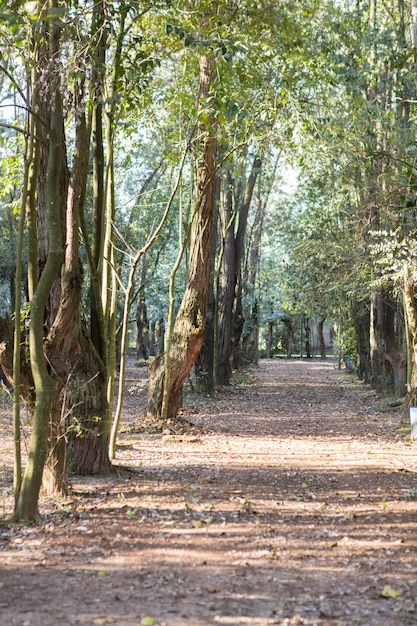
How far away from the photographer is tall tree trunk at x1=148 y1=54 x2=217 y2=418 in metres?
13.5

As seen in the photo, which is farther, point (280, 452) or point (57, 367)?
point (280, 452)

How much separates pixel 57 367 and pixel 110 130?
316 centimetres

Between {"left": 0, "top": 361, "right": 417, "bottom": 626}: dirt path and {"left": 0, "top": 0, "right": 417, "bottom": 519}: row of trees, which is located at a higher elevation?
{"left": 0, "top": 0, "right": 417, "bottom": 519}: row of trees

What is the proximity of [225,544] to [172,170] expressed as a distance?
7.59m

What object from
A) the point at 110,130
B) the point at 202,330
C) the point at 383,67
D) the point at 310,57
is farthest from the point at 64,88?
the point at 383,67

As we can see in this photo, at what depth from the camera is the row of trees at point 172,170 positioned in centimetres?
661

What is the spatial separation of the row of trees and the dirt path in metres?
0.73

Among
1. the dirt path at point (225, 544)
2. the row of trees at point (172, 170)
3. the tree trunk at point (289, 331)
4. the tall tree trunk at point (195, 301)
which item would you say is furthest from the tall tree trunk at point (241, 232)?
the tree trunk at point (289, 331)

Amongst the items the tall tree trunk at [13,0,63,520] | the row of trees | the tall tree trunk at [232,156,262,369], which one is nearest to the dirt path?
the tall tree trunk at [13,0,63,520]

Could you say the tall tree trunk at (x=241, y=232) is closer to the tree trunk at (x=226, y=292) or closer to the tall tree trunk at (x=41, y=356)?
the tree trunk at (x=226, y=292)

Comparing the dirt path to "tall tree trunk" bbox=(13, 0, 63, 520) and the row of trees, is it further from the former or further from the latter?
the row of trees

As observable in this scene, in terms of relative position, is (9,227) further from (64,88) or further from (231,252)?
(64,88)

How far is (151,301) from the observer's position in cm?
3553

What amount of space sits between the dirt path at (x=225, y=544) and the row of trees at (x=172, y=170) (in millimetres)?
729
